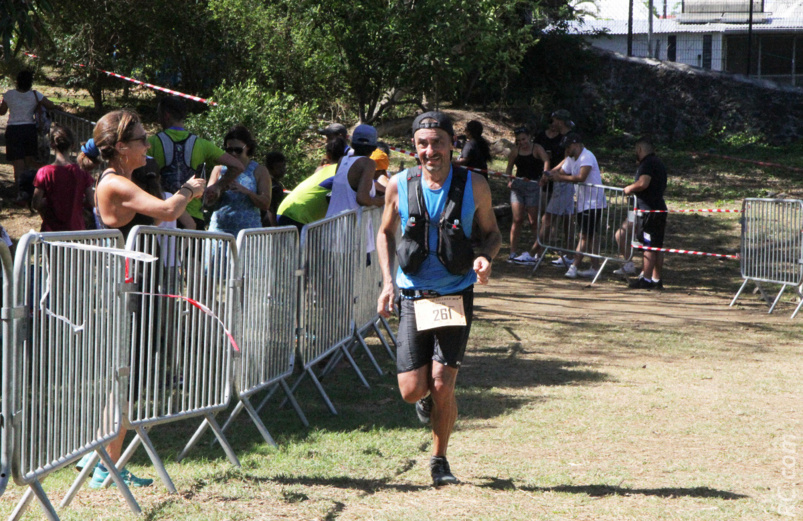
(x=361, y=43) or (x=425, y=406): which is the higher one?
(x=361, y=43)

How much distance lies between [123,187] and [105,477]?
4.88 feet

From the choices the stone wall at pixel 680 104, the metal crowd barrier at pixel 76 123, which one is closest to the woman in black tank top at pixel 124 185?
the metal crowd barrier at pixel 76 123

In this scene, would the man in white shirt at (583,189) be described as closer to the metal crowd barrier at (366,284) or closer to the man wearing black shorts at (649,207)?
the man wearing black shorts at (649,207)

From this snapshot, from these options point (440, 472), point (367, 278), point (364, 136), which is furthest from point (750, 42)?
point (440, 472)

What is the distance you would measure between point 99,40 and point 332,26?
5.92 metres

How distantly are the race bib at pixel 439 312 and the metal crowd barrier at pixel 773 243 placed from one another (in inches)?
277

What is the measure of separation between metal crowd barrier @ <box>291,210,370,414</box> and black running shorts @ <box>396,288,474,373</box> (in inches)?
54.4

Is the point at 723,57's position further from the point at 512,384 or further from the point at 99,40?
the point at 512,384

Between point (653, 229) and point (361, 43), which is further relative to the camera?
point (361, 43)

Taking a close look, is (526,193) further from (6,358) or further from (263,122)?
(6,358)

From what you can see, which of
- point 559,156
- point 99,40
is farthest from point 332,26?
point 99,40

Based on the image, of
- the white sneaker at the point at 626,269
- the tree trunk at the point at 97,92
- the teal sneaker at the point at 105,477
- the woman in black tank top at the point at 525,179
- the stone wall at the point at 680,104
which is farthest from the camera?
the stone wall at the point at 680,104

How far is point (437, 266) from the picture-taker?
4734mm

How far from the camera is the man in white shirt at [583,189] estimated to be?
12359 millimetres
